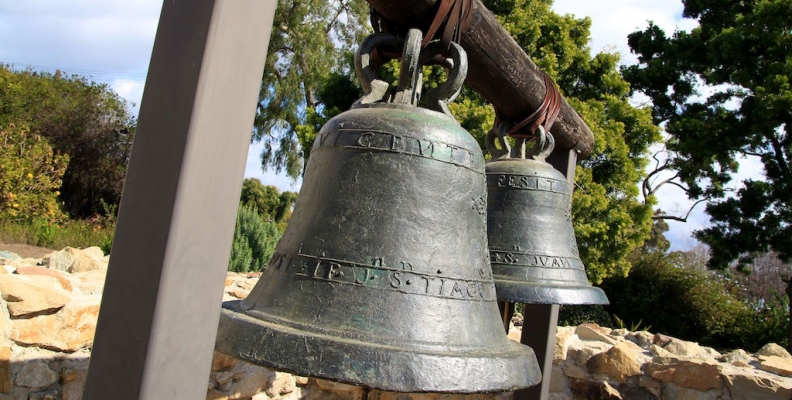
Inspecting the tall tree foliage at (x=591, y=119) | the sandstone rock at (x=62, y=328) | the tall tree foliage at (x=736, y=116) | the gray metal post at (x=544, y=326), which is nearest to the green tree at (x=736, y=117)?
the tall tree foliage at (x=736, y=116)

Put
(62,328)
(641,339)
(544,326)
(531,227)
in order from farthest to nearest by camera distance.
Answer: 1. (641,339)
2. (544,326)
3. (62,328)
4. (531,227)

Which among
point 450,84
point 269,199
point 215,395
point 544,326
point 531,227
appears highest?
point 269,199

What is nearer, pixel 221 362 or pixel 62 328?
pixel 62 328

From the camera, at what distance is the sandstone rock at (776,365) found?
3484mm

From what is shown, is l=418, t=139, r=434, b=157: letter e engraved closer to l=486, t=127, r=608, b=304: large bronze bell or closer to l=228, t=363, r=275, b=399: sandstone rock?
l=486, t=127, r=608, b=304: large bronze bell

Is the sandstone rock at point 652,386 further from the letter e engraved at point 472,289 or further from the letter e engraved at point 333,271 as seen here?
the letter e engraved at point 333,271

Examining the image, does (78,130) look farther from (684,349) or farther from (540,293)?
(540,293)

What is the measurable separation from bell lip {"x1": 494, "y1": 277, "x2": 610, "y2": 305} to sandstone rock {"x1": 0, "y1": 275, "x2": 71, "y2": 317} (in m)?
1.82

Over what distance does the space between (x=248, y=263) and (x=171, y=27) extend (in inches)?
198

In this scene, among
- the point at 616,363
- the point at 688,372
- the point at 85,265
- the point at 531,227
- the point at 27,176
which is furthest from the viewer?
the point at 27,176

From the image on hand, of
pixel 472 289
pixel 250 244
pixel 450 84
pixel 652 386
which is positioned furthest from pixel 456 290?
pixel 250 244

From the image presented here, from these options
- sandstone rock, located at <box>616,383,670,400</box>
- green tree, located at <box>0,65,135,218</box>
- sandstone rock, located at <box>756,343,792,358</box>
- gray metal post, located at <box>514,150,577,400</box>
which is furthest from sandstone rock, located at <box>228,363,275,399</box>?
green tree, located at <box>0,65,135,218</box>

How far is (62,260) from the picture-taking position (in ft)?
11.1

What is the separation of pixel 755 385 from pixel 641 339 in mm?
1332
